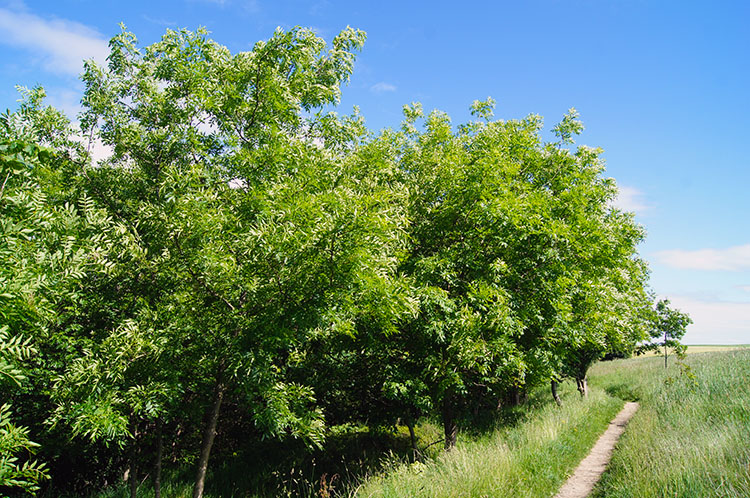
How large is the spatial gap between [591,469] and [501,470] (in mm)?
3661

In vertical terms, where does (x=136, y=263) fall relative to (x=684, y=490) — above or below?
above

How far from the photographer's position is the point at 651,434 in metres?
9.51

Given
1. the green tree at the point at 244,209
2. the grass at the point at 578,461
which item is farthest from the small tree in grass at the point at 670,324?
the green tree at the point at 244,209

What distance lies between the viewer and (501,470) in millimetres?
7477

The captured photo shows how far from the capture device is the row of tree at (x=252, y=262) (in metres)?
6.31

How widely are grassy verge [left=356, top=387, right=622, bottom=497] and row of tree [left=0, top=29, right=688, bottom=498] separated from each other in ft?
5.20

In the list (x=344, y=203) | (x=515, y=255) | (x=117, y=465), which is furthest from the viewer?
(x=117, y=465)

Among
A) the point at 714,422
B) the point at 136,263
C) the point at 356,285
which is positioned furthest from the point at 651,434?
the point at 136,263

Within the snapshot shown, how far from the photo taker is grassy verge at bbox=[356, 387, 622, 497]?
670 cm

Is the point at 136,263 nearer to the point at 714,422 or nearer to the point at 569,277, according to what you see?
the point at 569,277

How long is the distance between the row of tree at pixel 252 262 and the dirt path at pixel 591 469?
2.32 meters

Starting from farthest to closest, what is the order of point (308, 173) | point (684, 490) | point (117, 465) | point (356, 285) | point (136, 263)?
1. point (117, 465)
2. point (308, 173)
3. point (136, 263)
4. point (356, 285)
5. point (684, 490)

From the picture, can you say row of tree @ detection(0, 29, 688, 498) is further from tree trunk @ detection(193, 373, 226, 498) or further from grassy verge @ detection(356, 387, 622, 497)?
grassy verge @ detection(356, 387, 622, 497)

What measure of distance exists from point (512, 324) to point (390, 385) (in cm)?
338
